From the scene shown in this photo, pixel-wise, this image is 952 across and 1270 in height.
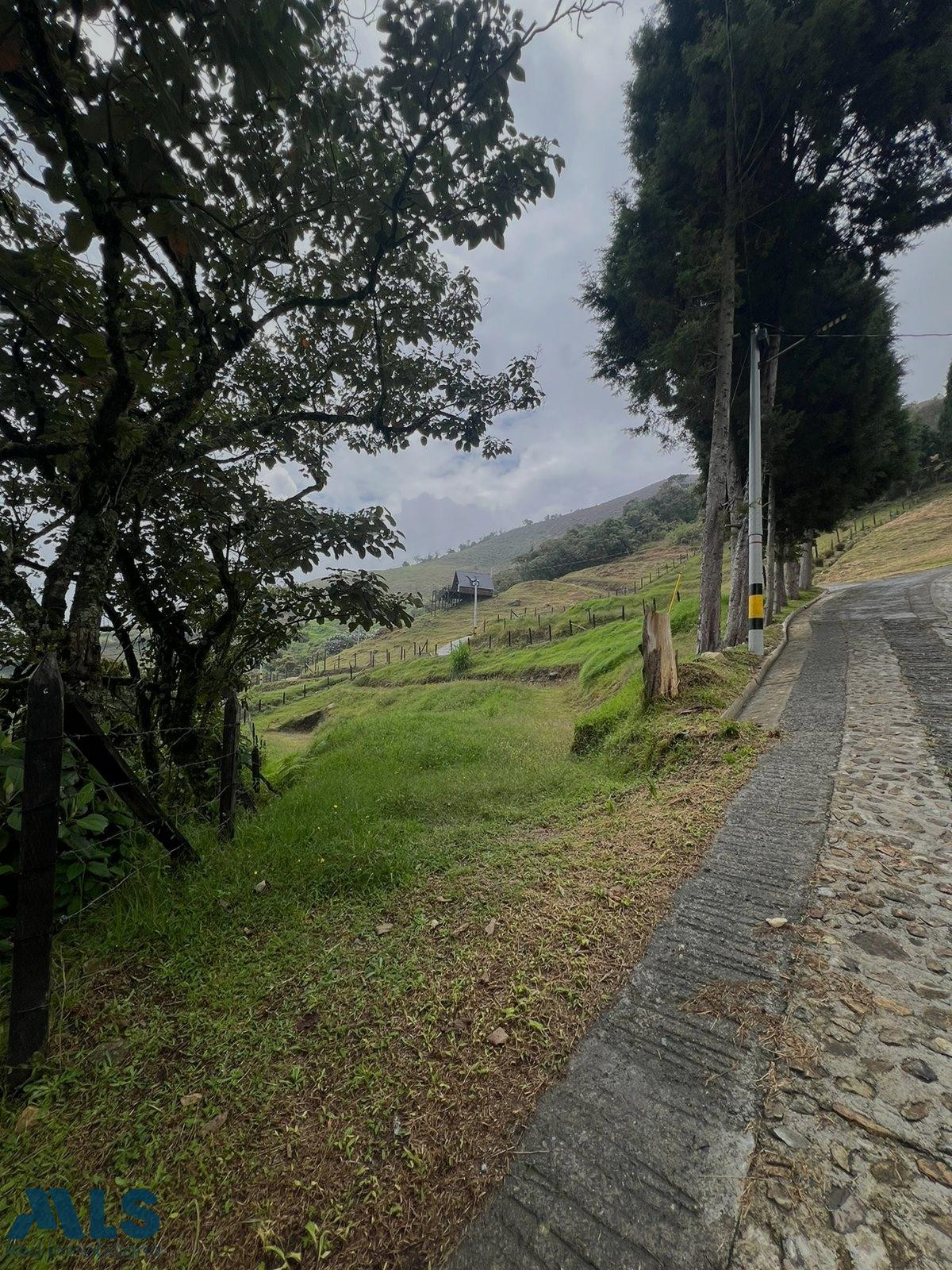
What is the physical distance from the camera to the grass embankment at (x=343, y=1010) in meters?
1.43

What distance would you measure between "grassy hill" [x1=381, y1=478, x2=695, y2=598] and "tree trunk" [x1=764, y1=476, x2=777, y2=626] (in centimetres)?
10444

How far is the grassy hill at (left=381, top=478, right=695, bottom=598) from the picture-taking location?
132562mm

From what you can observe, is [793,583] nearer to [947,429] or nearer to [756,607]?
[756,607]

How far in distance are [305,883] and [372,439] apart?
4059 mm

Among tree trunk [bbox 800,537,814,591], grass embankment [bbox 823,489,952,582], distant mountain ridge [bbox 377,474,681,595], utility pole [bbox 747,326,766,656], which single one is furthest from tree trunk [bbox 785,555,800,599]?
distant mountain ridge [bbox 377,474,681,595]

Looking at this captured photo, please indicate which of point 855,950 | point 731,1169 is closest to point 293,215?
point 731,1169

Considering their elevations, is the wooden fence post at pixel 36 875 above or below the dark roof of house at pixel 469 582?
below

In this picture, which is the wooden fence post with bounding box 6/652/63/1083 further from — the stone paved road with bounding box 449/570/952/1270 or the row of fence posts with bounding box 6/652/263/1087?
the stone paved road with bounding box 449/570/952/1270

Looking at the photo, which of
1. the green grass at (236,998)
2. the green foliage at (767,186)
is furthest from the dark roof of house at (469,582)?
the green grass at (236,998)

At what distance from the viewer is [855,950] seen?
2.17 meters

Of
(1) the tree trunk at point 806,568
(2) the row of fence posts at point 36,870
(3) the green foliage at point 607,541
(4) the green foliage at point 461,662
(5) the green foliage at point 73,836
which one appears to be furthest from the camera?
(3) the green foliage at point 607,541

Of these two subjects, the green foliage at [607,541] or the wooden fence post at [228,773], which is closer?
the wooden fence post at [228,773]

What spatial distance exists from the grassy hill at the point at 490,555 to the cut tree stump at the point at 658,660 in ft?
368

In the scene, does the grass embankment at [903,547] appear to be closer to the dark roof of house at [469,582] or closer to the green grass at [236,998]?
the green grass at [236,998]
